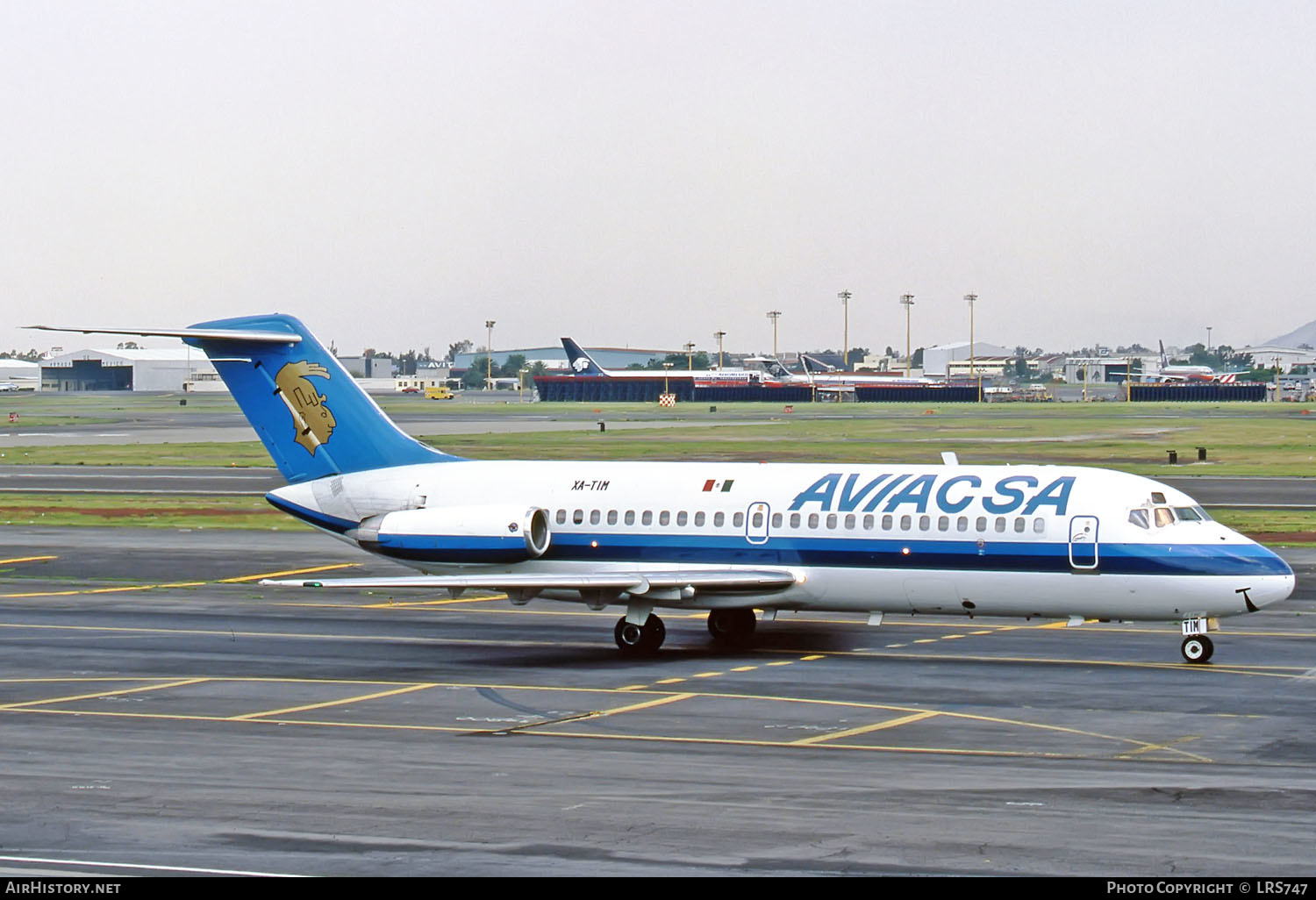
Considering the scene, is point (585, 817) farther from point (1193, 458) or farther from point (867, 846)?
point (1193, 458)

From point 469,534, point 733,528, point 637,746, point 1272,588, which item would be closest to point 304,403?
point 469,534

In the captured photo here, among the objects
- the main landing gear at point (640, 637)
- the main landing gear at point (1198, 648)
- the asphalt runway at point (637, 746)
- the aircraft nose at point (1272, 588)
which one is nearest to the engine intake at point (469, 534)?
the asphalt runway at point (637, 746)

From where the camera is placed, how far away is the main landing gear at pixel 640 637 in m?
33.8

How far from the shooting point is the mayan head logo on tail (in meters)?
37.6

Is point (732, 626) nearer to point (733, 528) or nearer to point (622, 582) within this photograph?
point (733, 528)

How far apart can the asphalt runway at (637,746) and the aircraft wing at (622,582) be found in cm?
146

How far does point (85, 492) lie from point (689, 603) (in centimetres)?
4899

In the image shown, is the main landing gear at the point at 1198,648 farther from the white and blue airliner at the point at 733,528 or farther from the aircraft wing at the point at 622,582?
the aircraft wing at the point at 622,582

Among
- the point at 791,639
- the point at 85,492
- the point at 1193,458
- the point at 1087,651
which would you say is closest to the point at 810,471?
the point at 791,639

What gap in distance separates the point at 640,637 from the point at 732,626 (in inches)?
99.1

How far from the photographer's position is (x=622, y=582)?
108 feet

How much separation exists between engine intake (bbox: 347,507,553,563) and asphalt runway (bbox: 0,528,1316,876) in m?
1.97

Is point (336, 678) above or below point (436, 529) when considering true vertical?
below

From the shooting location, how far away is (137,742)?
24906 mm
